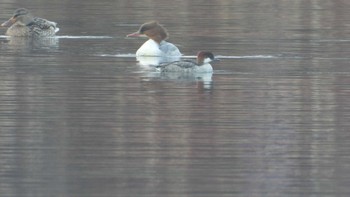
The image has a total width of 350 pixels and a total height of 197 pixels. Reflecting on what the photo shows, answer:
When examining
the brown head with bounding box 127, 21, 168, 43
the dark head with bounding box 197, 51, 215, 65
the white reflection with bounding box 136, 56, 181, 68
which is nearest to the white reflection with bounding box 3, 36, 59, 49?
the brown head with bounding box 127, 21, 168, 43

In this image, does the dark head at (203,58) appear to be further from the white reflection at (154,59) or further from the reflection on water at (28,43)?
the reflection on water at (28,43)

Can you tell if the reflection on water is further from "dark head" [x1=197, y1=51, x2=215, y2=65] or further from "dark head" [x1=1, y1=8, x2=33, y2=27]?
"dark head" [x1=197, y1=51, x2=215, y2=65]

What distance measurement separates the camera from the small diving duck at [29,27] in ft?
94.9

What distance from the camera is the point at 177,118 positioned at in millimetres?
16156

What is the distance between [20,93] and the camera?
18.5 metres

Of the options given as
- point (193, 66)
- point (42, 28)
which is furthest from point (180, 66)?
point (42, 28)

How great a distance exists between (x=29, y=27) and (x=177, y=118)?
1382 cm

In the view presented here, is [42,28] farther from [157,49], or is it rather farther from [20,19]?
[157,49]

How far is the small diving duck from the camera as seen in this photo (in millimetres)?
28922

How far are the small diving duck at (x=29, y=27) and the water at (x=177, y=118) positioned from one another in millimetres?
317

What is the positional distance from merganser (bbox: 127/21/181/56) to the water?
26 cm

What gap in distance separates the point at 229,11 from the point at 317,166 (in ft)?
77.2

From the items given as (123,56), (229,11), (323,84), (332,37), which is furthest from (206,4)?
(323,84)

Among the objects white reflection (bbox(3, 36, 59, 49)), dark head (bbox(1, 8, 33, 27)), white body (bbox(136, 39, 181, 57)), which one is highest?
dark head (bbox(1, 8, 33, 27))
